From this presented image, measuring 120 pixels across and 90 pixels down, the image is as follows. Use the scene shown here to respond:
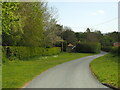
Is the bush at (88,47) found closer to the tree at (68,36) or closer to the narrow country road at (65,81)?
the tree at (68,36)

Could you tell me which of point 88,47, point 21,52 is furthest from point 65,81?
point 88,47

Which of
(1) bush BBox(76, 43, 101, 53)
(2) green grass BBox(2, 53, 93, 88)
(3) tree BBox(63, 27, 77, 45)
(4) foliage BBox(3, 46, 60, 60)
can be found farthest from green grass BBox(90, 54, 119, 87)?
(3) tree BBox(63, 27, 77, 45)

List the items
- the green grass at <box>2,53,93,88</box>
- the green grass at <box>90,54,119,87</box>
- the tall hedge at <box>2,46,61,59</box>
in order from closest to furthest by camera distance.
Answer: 1. the green grass at <box>2,53,93,88</box>
2. the green grass at <box>90,54,119,87</box>
3. the tall hedge at <box>2,46,61,59</box>

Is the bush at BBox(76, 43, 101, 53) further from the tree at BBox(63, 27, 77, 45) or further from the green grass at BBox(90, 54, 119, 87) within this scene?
the green grass at BBox(90, 54, 119, 87)

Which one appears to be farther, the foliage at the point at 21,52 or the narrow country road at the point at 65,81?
the foliage at the point at 21,52

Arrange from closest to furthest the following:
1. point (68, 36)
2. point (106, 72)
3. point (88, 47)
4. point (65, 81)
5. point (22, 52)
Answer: point (65, 81) < point (106, 72) < point (22, 52) < point (88, 47) < point (68, 36)

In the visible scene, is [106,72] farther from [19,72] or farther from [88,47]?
[88,47]

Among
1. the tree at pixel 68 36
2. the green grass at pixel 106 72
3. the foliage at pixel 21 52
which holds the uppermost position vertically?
the tree at pixel 68 36

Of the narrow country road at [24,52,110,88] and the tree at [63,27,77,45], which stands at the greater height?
the tree at [63,27,77,45]

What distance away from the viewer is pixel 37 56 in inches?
1916

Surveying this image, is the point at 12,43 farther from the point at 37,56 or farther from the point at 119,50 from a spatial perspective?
the point at 119,50

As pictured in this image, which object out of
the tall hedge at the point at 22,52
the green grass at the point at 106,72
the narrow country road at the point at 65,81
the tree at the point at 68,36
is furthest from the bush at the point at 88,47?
the narrow country road at the point at 65,81

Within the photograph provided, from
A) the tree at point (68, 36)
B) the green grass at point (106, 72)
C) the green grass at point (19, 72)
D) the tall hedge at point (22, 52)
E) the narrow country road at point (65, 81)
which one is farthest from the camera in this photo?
the tree at point (68, 36)

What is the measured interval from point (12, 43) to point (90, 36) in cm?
6401
